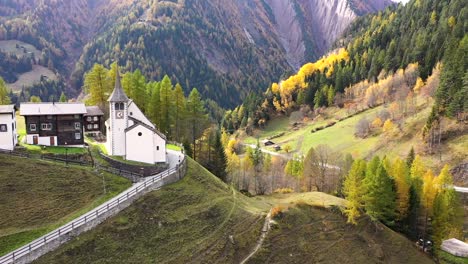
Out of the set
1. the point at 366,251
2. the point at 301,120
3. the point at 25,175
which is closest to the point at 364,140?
the point at 301,120

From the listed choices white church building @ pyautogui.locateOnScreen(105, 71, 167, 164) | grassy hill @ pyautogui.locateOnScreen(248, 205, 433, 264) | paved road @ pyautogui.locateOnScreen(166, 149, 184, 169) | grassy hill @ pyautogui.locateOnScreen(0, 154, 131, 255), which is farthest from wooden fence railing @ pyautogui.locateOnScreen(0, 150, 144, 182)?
grassy hill @ pyautogui.locateOnScreen(248, 205, 433, 264)

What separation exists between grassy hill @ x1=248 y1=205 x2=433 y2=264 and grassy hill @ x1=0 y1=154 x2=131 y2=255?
21.3 meters

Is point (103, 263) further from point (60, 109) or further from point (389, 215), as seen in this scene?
point (389, 215)

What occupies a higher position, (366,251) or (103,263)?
(103,263)

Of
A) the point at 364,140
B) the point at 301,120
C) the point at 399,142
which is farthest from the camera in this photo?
the point at 301,120

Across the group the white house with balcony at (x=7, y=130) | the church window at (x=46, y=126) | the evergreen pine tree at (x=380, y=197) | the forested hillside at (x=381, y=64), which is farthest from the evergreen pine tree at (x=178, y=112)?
the forested hillside at (x=381, y=64)

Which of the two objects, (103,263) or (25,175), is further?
(25,175)

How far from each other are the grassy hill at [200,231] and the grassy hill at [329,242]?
0.18m

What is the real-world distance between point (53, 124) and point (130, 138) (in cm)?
1255

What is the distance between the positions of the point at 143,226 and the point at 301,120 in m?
114

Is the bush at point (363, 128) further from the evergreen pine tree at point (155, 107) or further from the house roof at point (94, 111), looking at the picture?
the house roof at point (94, 111)

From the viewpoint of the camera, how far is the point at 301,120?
6024 inches

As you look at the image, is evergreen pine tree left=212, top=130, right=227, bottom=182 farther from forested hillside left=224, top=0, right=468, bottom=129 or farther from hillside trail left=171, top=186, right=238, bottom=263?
forested hillside left=224, top=0, right=468, bottom=129

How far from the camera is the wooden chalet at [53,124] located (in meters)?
59.7
